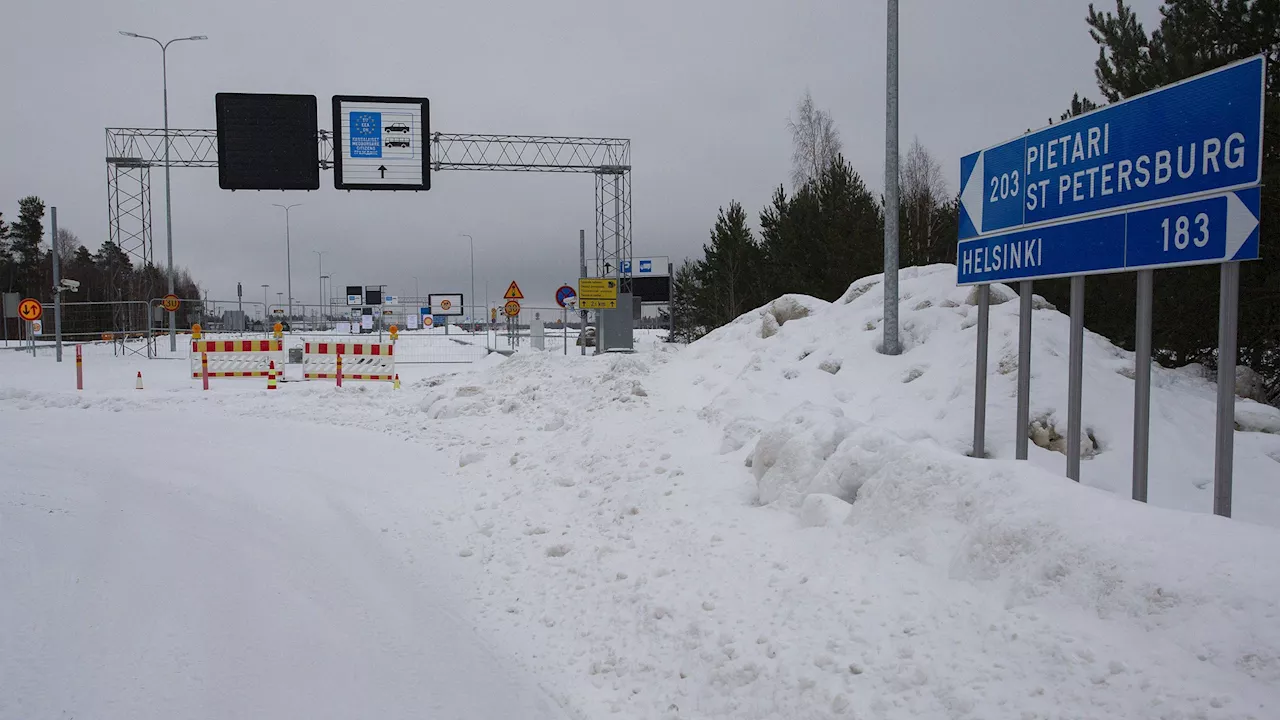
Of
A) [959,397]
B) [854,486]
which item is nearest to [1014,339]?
[959,397]

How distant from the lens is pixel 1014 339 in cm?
959

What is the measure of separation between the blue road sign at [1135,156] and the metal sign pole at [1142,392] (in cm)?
59

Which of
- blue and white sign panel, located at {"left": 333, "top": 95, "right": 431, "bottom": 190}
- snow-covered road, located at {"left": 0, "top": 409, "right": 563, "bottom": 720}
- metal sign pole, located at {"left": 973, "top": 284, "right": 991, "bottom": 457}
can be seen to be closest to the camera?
snow-covered road, located at {"left": 0, "top": 409, "right": 563, "bottom": 720}

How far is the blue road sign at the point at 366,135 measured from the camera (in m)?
23.3

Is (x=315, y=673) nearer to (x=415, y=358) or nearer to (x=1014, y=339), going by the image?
(x=1014, y=339)

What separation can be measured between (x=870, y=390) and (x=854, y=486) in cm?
468

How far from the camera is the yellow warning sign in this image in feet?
85.0

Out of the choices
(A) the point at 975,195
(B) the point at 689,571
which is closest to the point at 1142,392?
(A) the point at 975,195

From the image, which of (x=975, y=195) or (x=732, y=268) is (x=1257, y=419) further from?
(x=732, y=268)

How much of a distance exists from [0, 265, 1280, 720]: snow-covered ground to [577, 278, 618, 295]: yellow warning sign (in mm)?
16007

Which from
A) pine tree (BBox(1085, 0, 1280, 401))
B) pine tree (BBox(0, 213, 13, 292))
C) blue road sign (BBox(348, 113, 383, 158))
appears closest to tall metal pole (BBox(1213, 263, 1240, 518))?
pine tree (BBox(1085, 0, 1280, 401))

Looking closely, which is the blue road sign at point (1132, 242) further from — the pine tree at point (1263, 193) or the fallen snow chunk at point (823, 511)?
the pine tree at point (1263, 193)

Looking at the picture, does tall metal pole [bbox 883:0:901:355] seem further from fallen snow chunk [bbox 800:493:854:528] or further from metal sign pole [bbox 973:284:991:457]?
fallen snow chunk [bbox 800:493:854:528]

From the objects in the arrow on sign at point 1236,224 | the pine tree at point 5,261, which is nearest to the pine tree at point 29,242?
the pine tree at point 5,261
